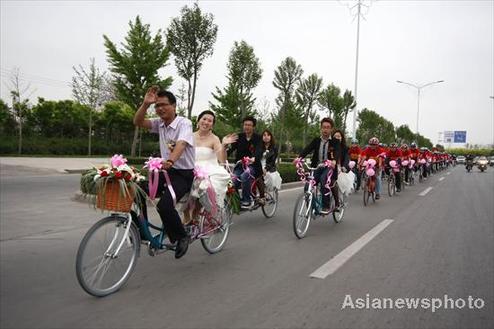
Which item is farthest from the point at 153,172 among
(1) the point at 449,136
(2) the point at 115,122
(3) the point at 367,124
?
(1) the point at 449,136

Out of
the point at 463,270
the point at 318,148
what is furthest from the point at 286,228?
the point at 463,270

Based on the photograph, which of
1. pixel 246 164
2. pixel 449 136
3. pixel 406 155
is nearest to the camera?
pixel 246 164

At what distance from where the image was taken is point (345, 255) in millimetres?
6047

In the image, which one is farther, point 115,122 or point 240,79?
point 115,122

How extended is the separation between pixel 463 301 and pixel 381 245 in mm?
2483

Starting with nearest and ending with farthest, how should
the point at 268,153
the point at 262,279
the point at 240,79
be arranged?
the point at 262,279 < the point at 268,153 < the point at 240,79

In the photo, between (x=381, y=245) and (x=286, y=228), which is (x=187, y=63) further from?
→ (x=381, y=245)

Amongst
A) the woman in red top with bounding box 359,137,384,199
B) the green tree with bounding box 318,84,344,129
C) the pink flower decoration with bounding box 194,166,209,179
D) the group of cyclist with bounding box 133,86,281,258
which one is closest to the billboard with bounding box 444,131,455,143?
the green tree with bounding box 318,84,344,129

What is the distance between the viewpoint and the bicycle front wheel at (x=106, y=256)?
4.03 metres

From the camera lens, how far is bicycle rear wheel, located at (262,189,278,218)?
30.1 feet

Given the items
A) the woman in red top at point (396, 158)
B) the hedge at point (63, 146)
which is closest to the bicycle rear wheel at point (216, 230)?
the woman in red top at point (396, 158)

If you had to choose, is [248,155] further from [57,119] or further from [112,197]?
[57,119]

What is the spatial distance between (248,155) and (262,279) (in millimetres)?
3997

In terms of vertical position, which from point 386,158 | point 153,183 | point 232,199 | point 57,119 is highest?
point 57,119
